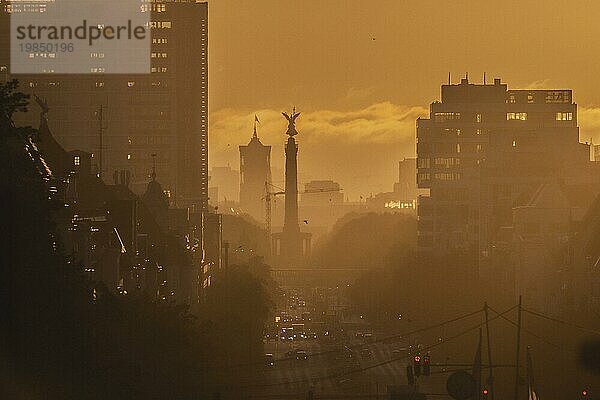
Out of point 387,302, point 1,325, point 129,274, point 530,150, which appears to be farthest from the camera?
point 530,150

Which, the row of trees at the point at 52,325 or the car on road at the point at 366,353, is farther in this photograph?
the car on road at the point at 366,353

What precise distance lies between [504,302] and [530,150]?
63697 millimetres

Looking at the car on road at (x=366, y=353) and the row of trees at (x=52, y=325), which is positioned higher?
the row of trees at (x=52, y=325)

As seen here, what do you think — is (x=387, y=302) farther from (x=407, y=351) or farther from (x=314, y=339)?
(x=407, y=351)

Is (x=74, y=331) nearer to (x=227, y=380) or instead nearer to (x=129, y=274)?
(x=227, y=380)

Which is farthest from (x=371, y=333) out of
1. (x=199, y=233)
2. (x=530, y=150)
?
(x=530, y=150)

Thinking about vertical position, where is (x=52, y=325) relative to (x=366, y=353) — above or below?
above

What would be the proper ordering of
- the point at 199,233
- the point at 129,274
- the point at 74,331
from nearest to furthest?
the point at 74,331 → the point at 129,274 → the point at 199,233

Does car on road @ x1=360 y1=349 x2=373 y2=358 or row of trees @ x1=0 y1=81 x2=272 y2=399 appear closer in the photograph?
row of trees @ x1=0 y1=81 x2=272 y2=399

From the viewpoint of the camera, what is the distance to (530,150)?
603 ft

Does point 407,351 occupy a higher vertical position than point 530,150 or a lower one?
lower

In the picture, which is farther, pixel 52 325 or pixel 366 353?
pixel 366 353

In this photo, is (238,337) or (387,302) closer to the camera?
(238,337)

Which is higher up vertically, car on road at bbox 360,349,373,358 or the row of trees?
the row of trees
